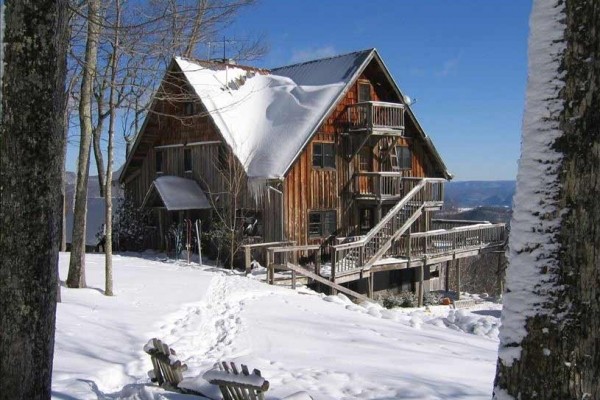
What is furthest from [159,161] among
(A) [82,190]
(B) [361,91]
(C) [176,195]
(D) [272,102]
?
(A) [82,190]

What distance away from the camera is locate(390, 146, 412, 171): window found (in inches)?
1031

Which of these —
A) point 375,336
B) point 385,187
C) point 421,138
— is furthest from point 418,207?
point 375,336

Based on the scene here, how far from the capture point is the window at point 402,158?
26.2 meters

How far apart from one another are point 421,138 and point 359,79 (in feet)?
15.9

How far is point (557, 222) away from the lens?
9.52 feet

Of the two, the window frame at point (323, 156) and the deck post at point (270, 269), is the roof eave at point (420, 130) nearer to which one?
the window frame at point (323, 156)

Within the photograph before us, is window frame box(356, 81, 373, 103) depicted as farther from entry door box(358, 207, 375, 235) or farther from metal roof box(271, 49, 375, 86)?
entry door box(358, 207, 375, 235)

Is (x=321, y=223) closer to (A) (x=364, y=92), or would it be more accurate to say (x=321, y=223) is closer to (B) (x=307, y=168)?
(B) (x=307, y=168)

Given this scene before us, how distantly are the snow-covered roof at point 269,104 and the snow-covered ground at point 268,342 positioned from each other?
23.1 ft

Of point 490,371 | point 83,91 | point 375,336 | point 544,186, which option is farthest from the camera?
point 83,91

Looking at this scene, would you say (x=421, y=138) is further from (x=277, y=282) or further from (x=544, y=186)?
(x=544, y=186)

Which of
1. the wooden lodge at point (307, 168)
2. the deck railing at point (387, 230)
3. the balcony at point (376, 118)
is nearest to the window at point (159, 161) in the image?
the wooden lodge at point (307, 168)

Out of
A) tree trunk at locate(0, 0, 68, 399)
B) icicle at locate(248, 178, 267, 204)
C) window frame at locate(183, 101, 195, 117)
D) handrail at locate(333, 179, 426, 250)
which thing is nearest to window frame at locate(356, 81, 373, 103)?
handrail at locate(333, 179, 426, 250)

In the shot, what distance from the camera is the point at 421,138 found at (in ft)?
89.9
